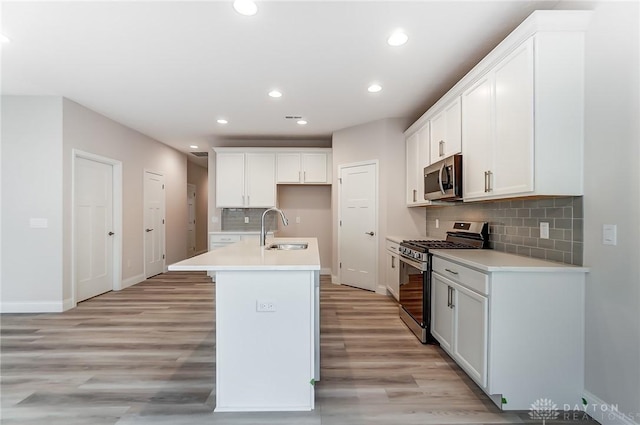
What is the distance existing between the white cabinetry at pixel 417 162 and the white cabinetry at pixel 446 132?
7.5 inches

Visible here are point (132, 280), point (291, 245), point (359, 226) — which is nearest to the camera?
point (291, 245)

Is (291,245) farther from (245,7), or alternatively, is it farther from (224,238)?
(224,238)

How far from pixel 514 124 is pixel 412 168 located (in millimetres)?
2064

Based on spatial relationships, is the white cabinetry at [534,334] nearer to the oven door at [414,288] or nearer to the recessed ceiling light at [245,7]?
the oven door at [414,288]

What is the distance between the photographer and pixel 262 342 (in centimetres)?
185

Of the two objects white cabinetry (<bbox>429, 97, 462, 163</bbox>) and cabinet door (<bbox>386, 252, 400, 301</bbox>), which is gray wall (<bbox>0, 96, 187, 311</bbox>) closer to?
cabinet door (<bbox>386, 252, 400, 301</bbox>)

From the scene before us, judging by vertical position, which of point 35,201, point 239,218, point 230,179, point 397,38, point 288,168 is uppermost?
point 397,38

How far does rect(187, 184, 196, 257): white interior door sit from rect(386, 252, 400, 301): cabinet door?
19.0 feet

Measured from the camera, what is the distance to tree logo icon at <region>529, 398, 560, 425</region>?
1.82 m

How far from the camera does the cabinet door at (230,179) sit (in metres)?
5.52

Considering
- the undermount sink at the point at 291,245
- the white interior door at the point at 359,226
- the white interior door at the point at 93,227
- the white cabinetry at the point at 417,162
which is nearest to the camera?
the undermount sink at the point at 291,245

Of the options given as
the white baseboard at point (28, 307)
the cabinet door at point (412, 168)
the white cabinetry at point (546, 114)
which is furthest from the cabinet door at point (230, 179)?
the white cabinetry at point (546, 114)

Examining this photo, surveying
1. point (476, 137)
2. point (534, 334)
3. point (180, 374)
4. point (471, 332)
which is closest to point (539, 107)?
point (476, 137)

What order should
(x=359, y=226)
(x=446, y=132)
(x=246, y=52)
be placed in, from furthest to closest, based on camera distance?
(x=359, y=226)
(x=446, y=132)
(x=246, y=52)
